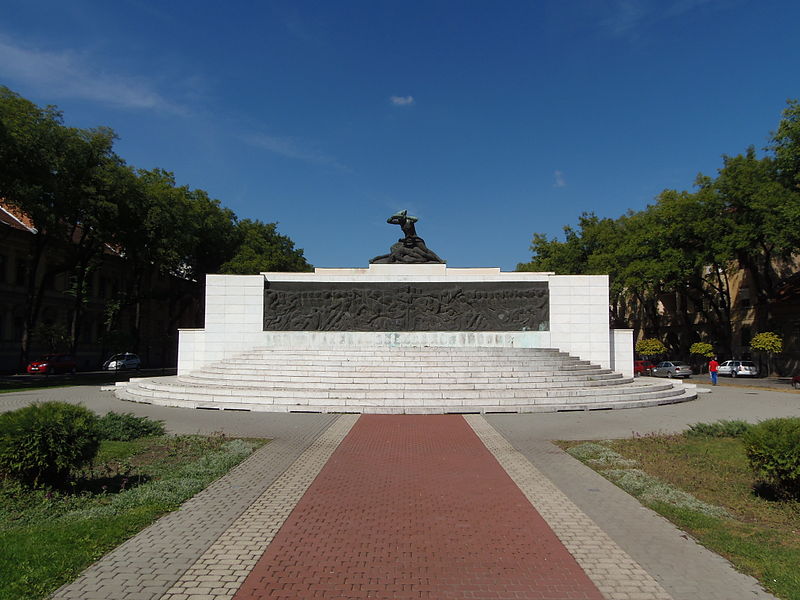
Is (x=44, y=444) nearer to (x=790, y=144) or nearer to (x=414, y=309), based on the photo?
(x=414, y=309)

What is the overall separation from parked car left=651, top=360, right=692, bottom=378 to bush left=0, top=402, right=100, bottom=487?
123 feet

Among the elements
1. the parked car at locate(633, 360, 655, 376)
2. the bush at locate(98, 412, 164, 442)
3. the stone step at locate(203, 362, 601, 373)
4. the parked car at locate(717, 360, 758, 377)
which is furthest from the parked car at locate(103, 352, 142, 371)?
the parked car at locate(717, 360, 758, 377)

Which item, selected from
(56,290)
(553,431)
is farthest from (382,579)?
(56,290)

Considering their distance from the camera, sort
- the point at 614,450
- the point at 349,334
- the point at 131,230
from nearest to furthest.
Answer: the point at 614,450 < the point at 349,334 < the point at 131,230

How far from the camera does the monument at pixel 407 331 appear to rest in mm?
17672

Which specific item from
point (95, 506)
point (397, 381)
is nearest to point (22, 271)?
point (397, 381)

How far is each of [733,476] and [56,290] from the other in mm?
46096

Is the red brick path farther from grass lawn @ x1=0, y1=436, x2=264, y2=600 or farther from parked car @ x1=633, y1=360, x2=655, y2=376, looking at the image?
parked car @ x1=633, y1=360, x2=655, y2=376

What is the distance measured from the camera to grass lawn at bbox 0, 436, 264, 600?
165 inches

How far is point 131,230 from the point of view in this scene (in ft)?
114

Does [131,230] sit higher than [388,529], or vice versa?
[131,230]

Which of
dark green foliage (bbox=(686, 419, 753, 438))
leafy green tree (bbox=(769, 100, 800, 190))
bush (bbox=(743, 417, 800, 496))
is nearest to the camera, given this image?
bush (bbox=(743, 417, 800, 496))

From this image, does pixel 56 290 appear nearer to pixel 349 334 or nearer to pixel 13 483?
pixel 349 334

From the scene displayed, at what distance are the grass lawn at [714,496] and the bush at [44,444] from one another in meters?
7.18
